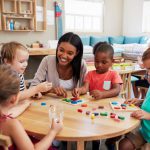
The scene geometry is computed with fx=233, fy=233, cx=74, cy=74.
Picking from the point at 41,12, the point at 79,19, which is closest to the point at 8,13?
the point at 41,12

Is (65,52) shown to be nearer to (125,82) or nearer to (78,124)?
(78,124)

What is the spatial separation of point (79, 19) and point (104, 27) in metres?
1.20

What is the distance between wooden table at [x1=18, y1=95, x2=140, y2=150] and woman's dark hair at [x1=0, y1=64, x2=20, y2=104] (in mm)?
230

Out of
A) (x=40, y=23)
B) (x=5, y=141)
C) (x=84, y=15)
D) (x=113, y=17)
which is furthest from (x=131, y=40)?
(x=5, y=141)

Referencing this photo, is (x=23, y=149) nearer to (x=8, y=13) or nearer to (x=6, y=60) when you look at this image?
(x=6, y=60)

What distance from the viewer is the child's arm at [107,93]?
5.15 feet

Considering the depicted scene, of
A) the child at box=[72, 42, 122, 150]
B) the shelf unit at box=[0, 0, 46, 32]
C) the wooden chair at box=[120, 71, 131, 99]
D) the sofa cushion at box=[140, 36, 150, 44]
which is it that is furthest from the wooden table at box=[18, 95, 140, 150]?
the sofa cushion at box=[140, 36, 150, 44]

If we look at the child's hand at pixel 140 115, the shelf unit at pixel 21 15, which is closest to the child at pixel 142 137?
the child's hand at pixel 140 115

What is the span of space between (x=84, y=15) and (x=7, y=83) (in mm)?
7667

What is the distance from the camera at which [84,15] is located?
8258mm

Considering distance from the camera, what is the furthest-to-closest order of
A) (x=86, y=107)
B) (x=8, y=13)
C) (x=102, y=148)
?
(x=8, y=13) < (x=102, y=148) < (x=86, y=107)

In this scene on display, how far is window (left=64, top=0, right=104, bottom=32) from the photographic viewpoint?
787 cm

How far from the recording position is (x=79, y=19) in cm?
817

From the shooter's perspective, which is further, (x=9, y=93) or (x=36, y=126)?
(x=36, y=126)
